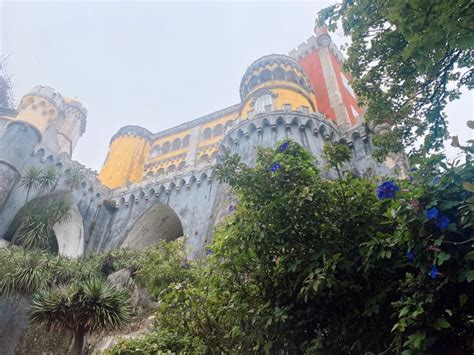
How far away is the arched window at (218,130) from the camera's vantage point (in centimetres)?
3666

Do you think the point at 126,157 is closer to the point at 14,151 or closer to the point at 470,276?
the point at 14,151

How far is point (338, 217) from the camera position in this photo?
5547 millimetres

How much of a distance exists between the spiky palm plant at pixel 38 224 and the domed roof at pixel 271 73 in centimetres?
1224

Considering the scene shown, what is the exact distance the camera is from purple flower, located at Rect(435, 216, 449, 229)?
12.3 feet

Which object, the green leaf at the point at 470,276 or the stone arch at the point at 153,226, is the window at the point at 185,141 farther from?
the green leaf at the point at 470,276

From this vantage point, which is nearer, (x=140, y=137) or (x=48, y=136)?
(x=48, y=136)

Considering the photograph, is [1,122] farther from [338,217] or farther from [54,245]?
[338,217]

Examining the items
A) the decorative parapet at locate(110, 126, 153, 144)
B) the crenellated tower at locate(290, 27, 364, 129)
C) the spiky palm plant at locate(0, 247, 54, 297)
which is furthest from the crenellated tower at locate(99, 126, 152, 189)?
the spiky palm plant at locate(0, 247, 54, 297)

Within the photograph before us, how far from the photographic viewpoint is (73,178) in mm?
21203

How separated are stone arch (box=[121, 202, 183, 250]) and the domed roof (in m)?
8.45

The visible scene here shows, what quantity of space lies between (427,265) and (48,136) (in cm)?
3407

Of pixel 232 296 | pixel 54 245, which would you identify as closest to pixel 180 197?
pixel 54 245

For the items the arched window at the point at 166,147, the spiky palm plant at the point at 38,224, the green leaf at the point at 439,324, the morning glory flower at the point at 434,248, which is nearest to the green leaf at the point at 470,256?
the morning glory flower at the point at 434,248

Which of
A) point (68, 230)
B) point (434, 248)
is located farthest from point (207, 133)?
point (434, 248)
